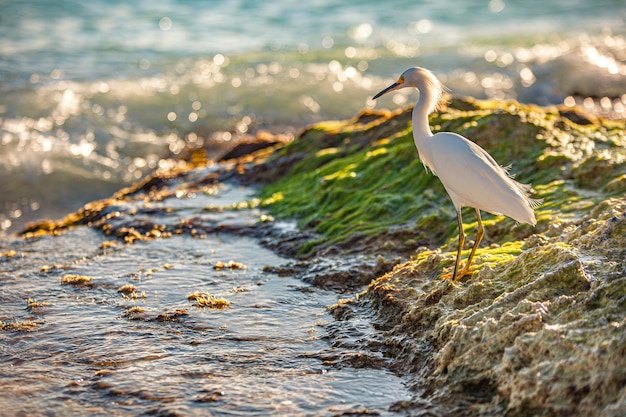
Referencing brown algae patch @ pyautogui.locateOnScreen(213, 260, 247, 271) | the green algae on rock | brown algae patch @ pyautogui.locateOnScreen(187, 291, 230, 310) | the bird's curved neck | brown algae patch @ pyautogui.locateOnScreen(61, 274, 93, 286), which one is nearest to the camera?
the green algae on rock

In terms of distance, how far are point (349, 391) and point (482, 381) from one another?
2.48ft

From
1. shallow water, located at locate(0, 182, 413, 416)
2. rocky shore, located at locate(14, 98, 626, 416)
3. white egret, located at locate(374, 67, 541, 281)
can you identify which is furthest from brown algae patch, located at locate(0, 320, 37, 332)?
white egret, located at locate(374, 67, 541, 281)

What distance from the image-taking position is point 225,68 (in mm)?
17828

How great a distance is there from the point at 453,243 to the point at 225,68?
1270 cm

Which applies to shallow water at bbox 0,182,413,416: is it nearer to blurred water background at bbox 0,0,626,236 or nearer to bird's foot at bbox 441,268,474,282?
bird's foot at bbox 441,268,474,282

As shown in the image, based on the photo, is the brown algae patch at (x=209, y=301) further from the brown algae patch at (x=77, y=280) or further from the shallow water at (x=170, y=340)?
the brown algae patch at (x=77, y=280)

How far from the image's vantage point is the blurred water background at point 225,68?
42.2ft

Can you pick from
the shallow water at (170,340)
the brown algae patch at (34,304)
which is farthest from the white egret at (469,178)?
the brown algae patch at (34,304)

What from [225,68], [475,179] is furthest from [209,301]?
[225,68]

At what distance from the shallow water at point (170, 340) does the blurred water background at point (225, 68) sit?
435 centimetres

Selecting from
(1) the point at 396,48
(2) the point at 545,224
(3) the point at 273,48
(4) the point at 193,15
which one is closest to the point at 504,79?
(1) the point at 396,48

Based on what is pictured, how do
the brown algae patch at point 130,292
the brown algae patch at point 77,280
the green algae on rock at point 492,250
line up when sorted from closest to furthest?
the green algae on rock at point 492,250, the brown algae patch at point 130,292, the brown algae patch at point 77,280

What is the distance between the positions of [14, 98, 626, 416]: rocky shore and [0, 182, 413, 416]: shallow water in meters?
0.25

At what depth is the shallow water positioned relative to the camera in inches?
165
